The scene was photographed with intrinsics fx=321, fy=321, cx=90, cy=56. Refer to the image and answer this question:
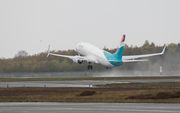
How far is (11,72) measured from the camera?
12950cm

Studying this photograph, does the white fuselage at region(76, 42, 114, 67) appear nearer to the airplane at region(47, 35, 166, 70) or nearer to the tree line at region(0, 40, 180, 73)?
the airplane at region(47, 35, 166, 70)

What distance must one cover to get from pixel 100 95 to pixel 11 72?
299ft

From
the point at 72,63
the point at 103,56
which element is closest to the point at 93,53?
the point at 103,56

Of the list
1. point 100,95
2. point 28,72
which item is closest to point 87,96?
point 100,95

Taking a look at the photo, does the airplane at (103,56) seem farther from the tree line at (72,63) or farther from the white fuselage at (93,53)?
the tree line at (72,63)

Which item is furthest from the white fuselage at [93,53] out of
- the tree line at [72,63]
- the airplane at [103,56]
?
the tree line at [72,63]

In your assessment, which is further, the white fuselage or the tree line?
the tree line

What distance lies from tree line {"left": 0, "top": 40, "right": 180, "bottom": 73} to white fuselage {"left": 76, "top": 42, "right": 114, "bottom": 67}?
16.0 meters

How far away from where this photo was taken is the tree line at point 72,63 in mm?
113706

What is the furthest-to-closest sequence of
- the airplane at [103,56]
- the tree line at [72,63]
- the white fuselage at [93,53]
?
1. the tree line at [72,63]
2. the white fuselage at [93,53]
3. the airplane at [103,56]

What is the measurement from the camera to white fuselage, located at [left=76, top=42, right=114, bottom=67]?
9419 cm

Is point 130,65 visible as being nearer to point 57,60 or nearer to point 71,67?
point 71,67

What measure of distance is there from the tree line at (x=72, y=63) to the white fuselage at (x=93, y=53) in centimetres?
1597

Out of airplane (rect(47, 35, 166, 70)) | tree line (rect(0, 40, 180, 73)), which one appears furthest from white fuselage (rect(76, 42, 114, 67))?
tree line (rect(0, 40, 180, 73))
